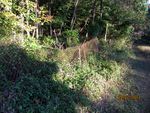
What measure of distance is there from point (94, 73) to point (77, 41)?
21.6ft

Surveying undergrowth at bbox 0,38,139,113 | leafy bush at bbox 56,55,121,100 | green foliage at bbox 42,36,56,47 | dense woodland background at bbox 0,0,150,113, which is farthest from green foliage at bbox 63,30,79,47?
undergrowth at bbox 0,38,139,113

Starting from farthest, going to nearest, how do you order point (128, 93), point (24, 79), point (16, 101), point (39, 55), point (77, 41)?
1. point (77, 41)
2. point (128, 93)
3. point (39, 55)
4. point (24, 79)
5. point (16, 101)

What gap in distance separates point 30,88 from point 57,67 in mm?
1917

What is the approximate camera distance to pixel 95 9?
20234mm

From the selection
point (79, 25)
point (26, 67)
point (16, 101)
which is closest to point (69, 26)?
point (79, 25)

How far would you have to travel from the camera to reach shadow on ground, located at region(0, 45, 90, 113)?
25.8 ft

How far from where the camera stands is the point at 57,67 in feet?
33.4

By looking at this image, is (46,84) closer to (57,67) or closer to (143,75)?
(57,67)

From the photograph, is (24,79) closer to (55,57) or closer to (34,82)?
(34,82)

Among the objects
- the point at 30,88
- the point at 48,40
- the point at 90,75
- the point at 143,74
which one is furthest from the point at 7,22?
the point at 143,74

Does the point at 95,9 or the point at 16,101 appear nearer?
the point at 16,101

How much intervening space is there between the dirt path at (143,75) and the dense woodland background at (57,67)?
1.74ft

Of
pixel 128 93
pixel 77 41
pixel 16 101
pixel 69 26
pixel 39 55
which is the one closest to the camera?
pixel 16 101

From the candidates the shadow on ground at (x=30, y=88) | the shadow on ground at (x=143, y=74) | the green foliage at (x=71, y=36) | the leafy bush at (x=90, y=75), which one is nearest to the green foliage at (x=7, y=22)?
the shadow on ground at (x=30, y=88)
